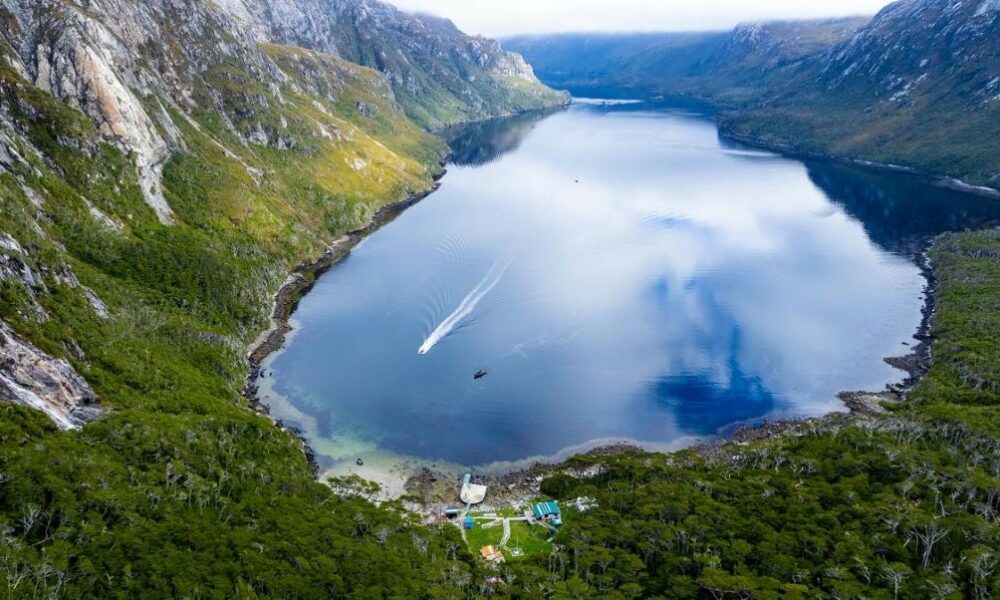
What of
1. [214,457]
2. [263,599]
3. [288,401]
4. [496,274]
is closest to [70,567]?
[263,599]

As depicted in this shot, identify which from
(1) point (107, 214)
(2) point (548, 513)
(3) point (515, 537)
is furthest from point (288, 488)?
(1) point (107, 214)

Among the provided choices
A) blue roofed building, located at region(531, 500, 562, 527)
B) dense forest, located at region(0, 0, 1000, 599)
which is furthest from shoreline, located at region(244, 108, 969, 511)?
blue roofed building, located at region(531, 500, 562, 527)

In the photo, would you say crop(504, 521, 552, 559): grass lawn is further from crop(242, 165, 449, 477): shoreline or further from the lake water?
crop(242, 165, 449, 477): shoreline

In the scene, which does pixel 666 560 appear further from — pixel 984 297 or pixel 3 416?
pixel 984 297

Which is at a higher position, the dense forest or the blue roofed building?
the dense forest

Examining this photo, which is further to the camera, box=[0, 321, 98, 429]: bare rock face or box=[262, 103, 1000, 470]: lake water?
box=[262, 103, 1000, 470]: lake water
